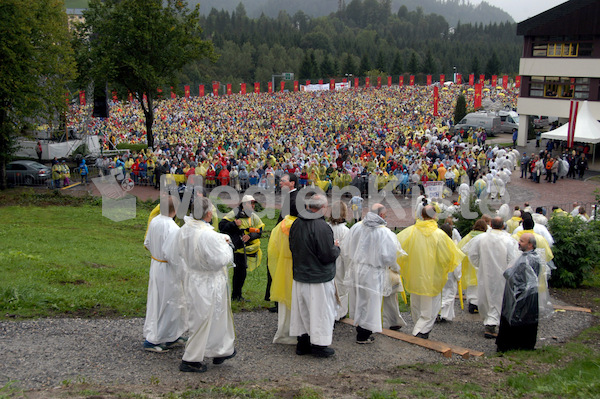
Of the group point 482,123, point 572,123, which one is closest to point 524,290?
point 572,123

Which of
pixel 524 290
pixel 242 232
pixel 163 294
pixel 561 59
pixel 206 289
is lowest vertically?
pixel 163 294

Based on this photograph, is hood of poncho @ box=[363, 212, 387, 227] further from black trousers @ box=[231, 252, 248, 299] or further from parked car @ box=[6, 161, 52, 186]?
parked car @ box=[6, 161, 52, 186]

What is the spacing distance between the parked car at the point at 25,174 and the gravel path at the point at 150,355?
58.8 feet

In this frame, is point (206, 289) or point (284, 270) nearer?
point (206, 289)

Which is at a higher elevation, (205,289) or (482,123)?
(482,123)

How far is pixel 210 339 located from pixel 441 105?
4828 cm

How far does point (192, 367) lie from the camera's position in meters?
6.07

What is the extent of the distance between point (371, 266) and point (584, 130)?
84.6 feet

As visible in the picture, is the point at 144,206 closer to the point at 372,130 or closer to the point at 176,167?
the point at 176,167

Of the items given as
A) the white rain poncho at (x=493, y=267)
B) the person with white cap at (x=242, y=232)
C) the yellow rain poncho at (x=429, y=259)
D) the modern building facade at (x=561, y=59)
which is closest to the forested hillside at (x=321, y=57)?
the modern building facade at (x=561, y=59)

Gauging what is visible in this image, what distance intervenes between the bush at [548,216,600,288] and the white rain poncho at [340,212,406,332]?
560 cm

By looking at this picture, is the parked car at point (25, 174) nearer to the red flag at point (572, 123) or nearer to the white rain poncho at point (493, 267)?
the white rain poncho at point (493, 267)

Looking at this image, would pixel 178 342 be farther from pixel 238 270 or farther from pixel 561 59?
pixel 561 59

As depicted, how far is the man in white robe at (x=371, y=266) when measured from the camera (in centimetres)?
705
